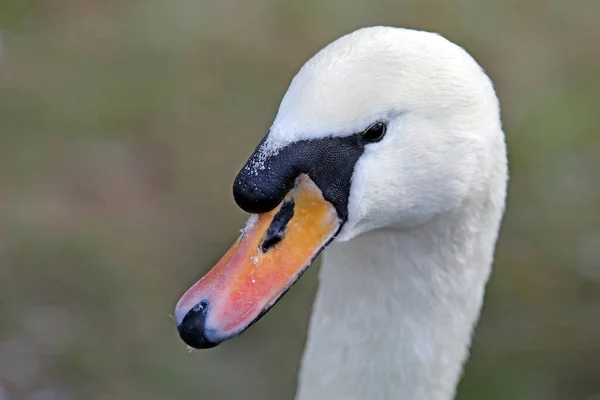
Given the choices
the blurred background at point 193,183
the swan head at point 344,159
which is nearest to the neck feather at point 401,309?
the swan head at point 344,159

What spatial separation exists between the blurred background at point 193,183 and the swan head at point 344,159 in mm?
1960

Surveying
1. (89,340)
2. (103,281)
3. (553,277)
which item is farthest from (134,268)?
(553,277)

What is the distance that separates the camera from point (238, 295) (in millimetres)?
1604

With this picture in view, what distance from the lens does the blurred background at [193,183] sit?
141 inches

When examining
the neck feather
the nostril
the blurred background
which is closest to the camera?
the nostril

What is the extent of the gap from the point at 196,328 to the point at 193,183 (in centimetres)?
274

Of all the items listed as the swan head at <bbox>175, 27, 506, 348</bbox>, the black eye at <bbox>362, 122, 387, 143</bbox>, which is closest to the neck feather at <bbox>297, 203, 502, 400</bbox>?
the swan head at <bbox>175, 27, 506, 348</bbox>

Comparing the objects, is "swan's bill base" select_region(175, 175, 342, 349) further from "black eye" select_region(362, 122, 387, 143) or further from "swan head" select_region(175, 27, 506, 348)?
"black eye" select_region(362, 122, 387, 143)

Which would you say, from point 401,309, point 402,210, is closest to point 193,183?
point 401,309

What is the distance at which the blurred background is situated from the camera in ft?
11.7

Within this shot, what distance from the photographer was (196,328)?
157 centimetres

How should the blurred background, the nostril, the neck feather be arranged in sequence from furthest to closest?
the blurred background < the neck feather < the nostril

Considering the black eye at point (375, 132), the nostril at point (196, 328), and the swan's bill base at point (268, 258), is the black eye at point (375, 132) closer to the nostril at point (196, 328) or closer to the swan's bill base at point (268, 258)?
the swan's bill base at point (268, 258)

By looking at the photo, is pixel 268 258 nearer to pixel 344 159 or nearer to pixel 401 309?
pixel 344 159
